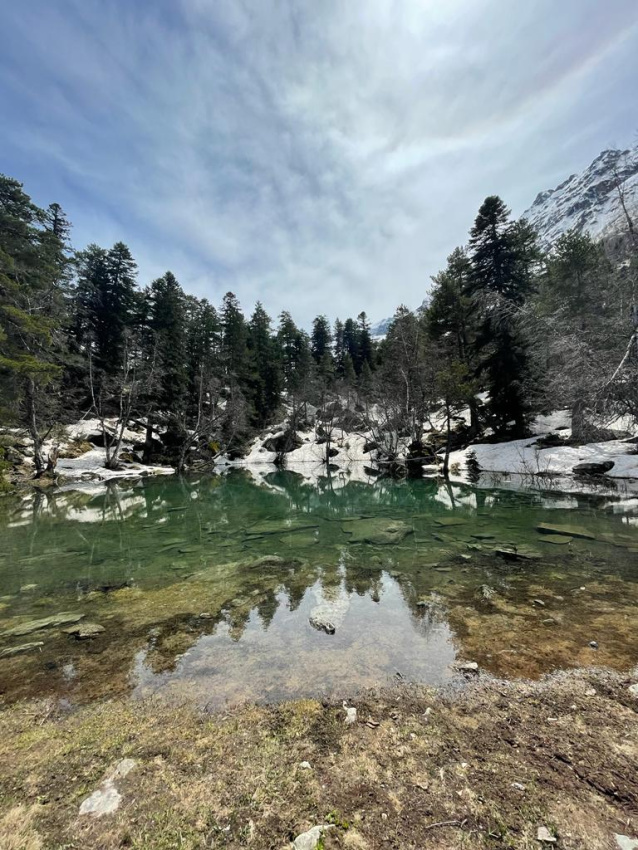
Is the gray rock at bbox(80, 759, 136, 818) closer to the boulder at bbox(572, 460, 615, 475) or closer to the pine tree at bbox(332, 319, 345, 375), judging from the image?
the boulder at bbox(572, 460, 615, 475)

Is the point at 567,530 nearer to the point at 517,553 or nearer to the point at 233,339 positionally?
the point at 517,553

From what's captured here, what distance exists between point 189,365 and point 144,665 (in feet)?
138

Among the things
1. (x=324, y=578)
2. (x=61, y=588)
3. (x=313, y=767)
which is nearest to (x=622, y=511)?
(x=324, y=578)

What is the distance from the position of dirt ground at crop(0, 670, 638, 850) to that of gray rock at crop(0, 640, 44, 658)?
141 centimetres

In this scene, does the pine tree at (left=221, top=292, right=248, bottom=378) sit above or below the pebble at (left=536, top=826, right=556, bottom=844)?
above

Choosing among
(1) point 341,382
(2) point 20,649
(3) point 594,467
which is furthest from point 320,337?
(2) point 20,649

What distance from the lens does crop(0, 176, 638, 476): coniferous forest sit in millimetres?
17094

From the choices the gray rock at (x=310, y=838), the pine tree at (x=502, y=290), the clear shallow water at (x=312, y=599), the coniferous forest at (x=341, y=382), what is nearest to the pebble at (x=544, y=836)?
the gray rock at (x=310, y=838)

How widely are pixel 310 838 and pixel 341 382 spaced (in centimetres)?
5151

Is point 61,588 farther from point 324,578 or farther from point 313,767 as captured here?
point 313,767

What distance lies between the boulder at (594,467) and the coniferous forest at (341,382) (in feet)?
5.65

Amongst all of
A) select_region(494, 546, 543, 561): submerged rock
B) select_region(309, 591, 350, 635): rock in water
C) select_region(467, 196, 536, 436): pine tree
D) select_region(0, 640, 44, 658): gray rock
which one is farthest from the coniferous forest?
select_region(309, 591, 350, 635): rock in water

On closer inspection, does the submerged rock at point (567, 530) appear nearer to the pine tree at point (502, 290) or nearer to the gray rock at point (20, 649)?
the gray rock at point (20, 649)

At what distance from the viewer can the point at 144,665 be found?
4531mm
